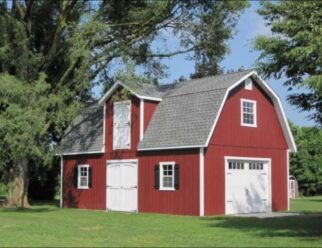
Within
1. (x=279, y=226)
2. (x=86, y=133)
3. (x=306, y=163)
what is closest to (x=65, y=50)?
(x=86, y=133)

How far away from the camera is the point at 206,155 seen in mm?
25484

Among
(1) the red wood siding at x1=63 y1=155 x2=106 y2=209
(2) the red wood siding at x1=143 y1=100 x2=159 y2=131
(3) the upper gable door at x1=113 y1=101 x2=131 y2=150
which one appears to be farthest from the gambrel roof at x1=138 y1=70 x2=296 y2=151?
(1) the red wood siding at x1=63 y1=155 x2=106 y2=209

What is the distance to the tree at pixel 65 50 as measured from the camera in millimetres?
25781

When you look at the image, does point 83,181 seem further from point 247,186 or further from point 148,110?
point 247,186

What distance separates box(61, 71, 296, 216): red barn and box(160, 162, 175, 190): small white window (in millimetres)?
42

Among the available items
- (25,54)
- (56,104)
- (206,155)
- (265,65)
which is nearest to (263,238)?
(265,65)

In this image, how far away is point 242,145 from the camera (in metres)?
27.3

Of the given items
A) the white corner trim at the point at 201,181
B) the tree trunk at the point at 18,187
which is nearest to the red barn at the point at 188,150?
the white corner trim at the point at 201,181

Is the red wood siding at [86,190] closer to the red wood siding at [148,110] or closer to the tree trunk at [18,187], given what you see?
Result: the tree trunk at [18,187]

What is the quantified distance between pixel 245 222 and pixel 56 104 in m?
10.2

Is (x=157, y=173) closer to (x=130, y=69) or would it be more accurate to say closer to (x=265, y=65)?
(x=130, y=69)

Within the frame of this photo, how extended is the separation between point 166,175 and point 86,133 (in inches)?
268

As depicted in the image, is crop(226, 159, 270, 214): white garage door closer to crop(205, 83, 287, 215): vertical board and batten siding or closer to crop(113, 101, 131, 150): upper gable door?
crop(205, 83, 287, 215): vertical board and batten siding

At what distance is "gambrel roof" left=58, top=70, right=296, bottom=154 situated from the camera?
25.8 metres
